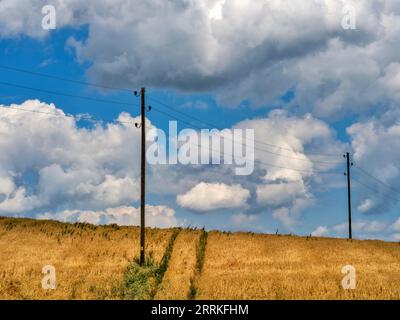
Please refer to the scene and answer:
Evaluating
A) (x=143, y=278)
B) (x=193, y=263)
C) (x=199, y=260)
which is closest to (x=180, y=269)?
(x=193, y=263)

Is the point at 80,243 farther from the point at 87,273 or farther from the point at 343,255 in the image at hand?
the point at 343,255

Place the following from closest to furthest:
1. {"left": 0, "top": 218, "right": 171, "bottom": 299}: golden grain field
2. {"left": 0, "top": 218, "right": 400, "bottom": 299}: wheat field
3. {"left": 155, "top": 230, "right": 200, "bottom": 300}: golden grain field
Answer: {"left": 155, "top": 230, "right": 200, "bottom": 300}: golden grain field
{"left": 0, "top": 218, "right": 400, "bottom": 299}: wheat field
{"left": 0, "top": 218, "right": 171, "bottom": 299}: golden grain field

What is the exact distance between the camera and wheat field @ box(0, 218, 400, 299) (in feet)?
118

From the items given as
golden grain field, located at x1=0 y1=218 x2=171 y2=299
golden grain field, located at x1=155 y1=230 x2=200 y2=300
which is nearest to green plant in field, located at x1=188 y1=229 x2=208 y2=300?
golden grain field, located at x1=155 y1=230 x2=200 y2=300

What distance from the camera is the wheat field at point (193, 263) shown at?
35.9 metres

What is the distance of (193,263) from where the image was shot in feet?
141

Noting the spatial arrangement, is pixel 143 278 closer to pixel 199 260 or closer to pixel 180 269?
pixel 180 269

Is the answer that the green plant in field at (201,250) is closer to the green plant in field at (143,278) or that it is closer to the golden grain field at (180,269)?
the golden grain field at (180,269)

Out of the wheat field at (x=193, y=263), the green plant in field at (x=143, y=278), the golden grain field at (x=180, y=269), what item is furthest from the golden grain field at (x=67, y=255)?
the golden grain field at (x=180, y=269)

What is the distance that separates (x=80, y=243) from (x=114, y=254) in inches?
195

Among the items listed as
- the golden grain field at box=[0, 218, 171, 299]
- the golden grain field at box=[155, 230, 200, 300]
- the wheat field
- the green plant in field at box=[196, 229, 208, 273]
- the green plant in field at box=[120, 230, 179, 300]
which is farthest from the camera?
the green plant in field at box=[196, 229, 208, 273]

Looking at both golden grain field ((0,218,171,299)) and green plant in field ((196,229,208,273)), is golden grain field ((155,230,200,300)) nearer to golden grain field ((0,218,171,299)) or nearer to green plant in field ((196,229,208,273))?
green plant in field ((196,229,208,273))
